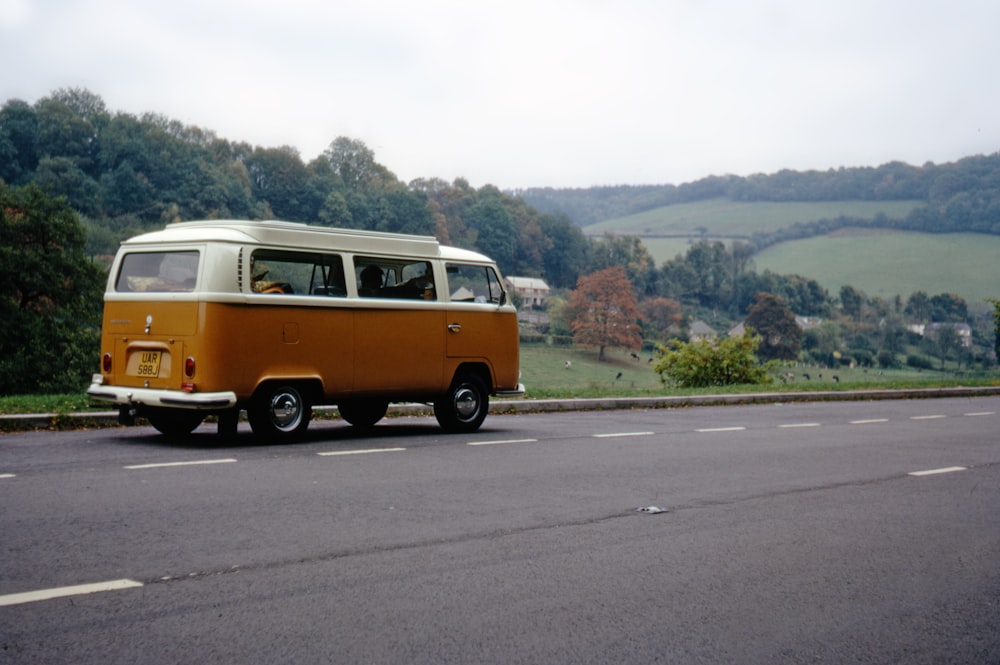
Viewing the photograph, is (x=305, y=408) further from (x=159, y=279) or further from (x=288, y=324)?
(x=159, y=279)

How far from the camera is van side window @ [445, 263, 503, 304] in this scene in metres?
13.3

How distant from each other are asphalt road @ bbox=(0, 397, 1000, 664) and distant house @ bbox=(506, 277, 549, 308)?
81288 millimetres

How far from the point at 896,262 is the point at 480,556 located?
435 feet

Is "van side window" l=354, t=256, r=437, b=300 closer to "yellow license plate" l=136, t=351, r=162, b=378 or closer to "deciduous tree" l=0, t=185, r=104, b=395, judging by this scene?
"yellow license plate" l=136, t=351, r=162, b=378

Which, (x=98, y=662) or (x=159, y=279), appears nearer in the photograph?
(x=98, y=662)

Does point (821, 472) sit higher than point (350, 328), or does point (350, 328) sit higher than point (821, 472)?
point (350, 328)

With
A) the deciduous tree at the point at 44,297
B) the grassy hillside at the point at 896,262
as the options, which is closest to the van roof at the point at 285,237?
the deciduous tree at the point at 44,297

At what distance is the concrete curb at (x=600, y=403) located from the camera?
12.3m

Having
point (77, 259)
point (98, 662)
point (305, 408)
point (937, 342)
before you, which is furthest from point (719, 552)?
point (937, 342)

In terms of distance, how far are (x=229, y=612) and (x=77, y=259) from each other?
4487 cm

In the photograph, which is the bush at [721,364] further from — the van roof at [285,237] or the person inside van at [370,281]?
the person inside van at [370,281]

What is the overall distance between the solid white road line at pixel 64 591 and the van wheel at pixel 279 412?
19.8 feet

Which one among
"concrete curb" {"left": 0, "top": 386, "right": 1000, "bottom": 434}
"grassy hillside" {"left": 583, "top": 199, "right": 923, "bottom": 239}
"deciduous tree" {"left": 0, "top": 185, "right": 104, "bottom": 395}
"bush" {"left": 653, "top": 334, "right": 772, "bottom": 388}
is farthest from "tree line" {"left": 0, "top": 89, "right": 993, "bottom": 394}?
"concrete curb" {"left": 0, "top": 386, "right": 1000, "bottom": 434}

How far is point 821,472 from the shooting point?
10508 millimetres
